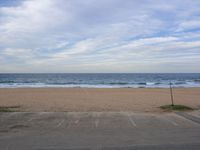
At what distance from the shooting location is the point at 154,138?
602 cm

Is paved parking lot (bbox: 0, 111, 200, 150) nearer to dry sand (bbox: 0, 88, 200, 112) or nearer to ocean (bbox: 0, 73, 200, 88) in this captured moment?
dry sand (bbox: 0, 88, 200, 112)

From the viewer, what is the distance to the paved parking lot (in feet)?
17.8

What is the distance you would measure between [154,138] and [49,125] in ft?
11.3

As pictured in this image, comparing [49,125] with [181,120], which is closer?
[49,125]

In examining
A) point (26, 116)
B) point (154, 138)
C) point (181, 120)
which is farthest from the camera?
point (26, 116)

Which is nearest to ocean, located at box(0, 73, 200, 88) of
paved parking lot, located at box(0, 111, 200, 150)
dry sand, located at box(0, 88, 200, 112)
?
dry sand, located at box(0, 88, 200, 112)

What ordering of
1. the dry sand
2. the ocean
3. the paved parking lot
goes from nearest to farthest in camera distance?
the paved parking lot < the dry sand < the ocean

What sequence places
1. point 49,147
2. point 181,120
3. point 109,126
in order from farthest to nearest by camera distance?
point 181,120 < point 109,126 < point 49,147

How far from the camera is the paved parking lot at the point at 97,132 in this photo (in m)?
5.42

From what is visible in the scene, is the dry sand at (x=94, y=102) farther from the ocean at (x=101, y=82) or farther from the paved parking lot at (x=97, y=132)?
the ocean at (x=101, y=82)

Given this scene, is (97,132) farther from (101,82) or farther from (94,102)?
(101,82)

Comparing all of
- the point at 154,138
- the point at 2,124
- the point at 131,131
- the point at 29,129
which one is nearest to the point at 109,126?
the point at 131,131

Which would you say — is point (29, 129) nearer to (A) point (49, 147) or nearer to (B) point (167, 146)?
(A) point (49, 147)

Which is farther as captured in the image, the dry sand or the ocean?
the ocean
